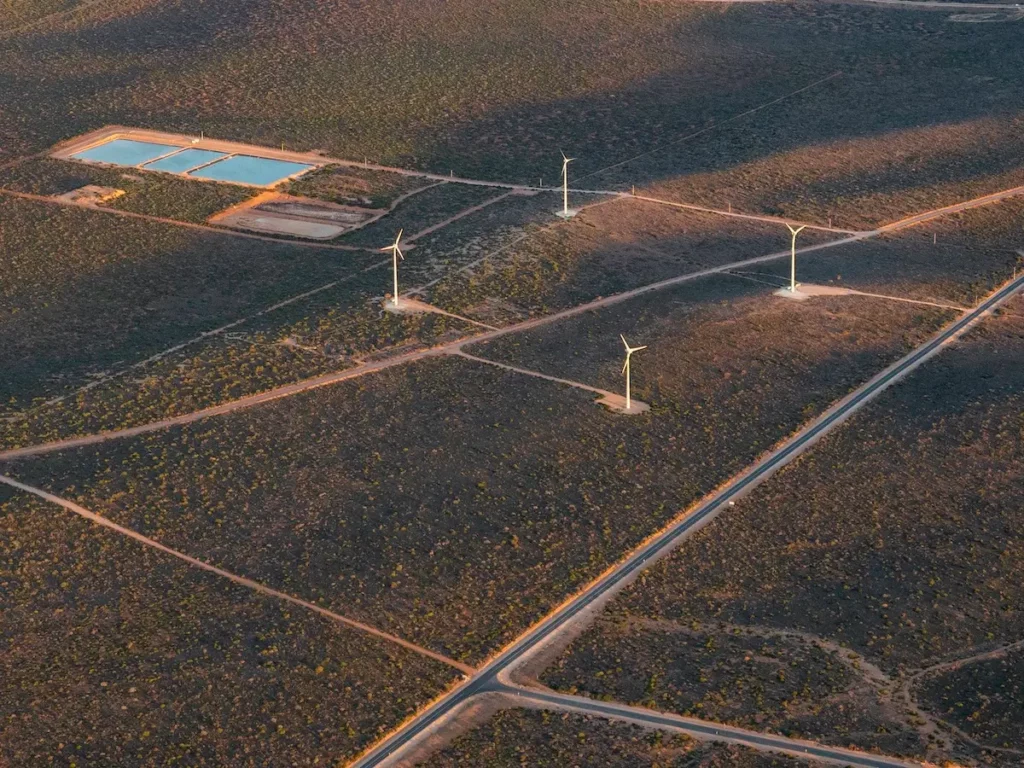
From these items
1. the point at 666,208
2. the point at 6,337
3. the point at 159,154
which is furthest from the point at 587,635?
the point at 159,154

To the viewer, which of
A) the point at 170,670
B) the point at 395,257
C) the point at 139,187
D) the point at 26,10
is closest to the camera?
Result: the point at 170,670

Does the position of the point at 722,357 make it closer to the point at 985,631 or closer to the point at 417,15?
the point at 985,631

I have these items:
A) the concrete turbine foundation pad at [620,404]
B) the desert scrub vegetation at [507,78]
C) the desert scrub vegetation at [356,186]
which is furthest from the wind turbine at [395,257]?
the desert scrub vegetation at [507,78]

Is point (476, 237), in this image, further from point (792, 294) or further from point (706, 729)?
point (706, 729)

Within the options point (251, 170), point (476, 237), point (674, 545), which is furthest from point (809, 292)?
point (251, 170)

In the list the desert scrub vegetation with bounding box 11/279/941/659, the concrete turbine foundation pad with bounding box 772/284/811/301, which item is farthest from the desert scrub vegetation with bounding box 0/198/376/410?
the concrete turbine foundation pad with bounding box 772/284/811/301

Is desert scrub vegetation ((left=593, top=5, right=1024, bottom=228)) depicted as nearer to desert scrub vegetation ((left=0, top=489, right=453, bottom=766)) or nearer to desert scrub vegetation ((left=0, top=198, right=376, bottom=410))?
desert scrub vegetation ((left=0, top=198, right=376, bottom=410))
